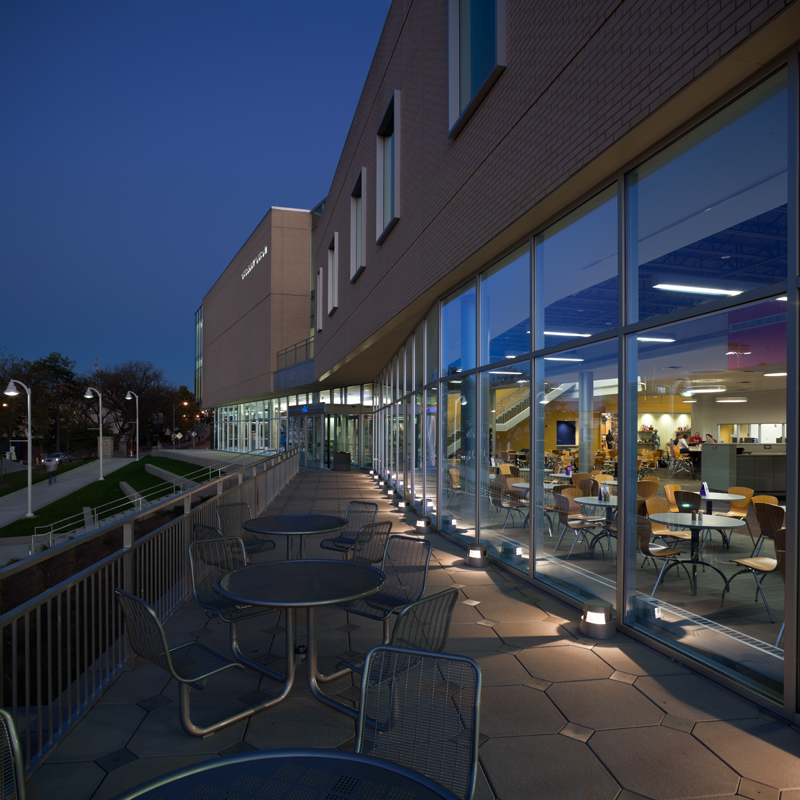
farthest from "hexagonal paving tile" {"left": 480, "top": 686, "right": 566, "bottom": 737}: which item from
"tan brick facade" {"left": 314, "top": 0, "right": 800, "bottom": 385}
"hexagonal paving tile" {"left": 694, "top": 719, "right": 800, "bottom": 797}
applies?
"tan brick facade" {"left": 314, "top": 0, "right": 800, "bottom": 385}

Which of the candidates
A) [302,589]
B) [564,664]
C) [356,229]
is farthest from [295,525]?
[356,229]

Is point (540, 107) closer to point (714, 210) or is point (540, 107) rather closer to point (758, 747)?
point (714, 210)

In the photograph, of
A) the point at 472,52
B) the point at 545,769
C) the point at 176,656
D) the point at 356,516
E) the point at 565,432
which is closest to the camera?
the point at 545,769

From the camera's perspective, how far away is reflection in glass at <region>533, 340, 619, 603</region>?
5676 mm

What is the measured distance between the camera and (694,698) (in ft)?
12.9

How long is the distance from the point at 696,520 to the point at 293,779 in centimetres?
408

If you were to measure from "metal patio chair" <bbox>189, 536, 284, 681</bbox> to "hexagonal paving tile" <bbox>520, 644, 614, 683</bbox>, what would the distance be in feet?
6.37

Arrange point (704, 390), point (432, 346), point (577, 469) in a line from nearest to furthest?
1. point (704, 390)
2. point (577, 469)
3. point (432, 346)

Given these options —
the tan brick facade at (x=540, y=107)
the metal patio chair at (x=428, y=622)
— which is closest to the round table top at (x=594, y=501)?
the tan brick facade at (x=540, y=107)

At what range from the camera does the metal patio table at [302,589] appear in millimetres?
3525

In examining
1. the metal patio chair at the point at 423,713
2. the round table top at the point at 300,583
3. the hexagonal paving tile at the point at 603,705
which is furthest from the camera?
the hexagonal paving tile at the point at 603,705

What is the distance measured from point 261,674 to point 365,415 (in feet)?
81.5

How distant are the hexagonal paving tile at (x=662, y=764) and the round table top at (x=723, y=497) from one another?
5.58 feet

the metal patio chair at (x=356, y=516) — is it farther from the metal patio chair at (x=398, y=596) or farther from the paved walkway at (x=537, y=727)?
→ the metal patio chair at (x=398, y=596)
